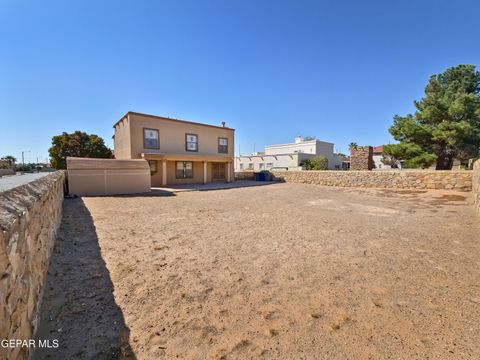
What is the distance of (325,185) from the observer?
1967 cm

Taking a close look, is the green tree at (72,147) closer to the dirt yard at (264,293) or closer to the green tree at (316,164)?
the dirt yard at (264,293)

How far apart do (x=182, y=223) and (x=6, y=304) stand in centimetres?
522

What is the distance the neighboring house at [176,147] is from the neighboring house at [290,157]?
13744 millimetres

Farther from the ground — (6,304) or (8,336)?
(6,304)

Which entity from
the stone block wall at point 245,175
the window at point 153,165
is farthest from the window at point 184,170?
the stone block wall at point 245,175

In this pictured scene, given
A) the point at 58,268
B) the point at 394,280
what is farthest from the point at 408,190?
the point at 58,268

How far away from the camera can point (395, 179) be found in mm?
15156

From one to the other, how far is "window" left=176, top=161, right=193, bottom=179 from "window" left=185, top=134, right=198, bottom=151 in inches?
51.7

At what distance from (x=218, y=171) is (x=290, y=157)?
49.9ft

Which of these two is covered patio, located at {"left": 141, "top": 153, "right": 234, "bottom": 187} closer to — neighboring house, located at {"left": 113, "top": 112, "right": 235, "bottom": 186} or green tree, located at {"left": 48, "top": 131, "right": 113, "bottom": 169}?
neighboring house, located at {"left": 113, "top": 112, "right": 235, "bottom": 186}

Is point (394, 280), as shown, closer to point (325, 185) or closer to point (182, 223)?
point (182, 223)

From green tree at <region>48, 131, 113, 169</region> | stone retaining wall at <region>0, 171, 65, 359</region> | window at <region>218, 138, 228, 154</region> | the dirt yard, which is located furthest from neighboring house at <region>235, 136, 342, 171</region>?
stone retaining wall at <region>0, 171, 65, 359</region>

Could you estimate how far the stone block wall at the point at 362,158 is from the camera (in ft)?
60.5

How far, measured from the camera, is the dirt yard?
214 centimetres
